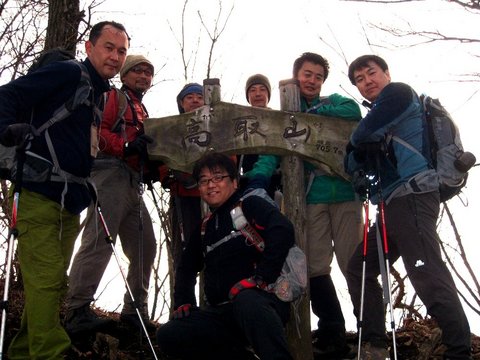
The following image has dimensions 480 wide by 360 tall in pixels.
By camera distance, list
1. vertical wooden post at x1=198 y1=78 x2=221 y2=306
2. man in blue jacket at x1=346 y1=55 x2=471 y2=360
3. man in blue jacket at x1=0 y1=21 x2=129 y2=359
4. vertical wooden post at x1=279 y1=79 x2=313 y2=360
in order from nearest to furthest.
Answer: man in blue jacket at x1=0 y1=21 x2=129 y2=359 → man in blue jacket at x1=346 y1=55 x2=471 y2=360 → vertical wooden post at x1=279 y1=79 x2=313 y2=360 → vertical wooden post at x1=198 y1=78 x2=221 y2=306

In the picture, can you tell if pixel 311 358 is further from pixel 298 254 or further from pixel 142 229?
pixel 142 229

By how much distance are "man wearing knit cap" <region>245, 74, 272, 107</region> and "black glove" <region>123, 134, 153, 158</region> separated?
136 centimetres

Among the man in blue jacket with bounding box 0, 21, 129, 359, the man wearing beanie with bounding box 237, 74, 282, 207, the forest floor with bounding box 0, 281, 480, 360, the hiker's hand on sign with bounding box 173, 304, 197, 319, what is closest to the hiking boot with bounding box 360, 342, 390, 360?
the forest floor with bounding box 0, 281, 480, 360

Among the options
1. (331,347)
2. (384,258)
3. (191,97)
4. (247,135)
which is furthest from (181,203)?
(384,258)

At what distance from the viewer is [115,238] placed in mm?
5625

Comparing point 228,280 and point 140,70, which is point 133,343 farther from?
point 140,70

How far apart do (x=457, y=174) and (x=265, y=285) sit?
72.6 inches

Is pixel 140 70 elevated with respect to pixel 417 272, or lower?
elevated

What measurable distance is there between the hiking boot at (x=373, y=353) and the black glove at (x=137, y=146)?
9.15 feet

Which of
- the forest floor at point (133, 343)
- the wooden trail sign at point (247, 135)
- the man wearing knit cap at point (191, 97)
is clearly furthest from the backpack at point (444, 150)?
the man wearing knit cap at point (191, 97)

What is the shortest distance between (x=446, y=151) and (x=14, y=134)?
3364mm

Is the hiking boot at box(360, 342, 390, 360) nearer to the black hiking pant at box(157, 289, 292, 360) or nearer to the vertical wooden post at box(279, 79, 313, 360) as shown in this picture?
the vertical wooden post at box(279, 79, 313, 360)

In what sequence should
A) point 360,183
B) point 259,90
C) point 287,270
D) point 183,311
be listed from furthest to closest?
point 259,90 < point 360,183 < point 183,311 < point 287,270

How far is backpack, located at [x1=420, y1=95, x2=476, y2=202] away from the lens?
4.64 m
